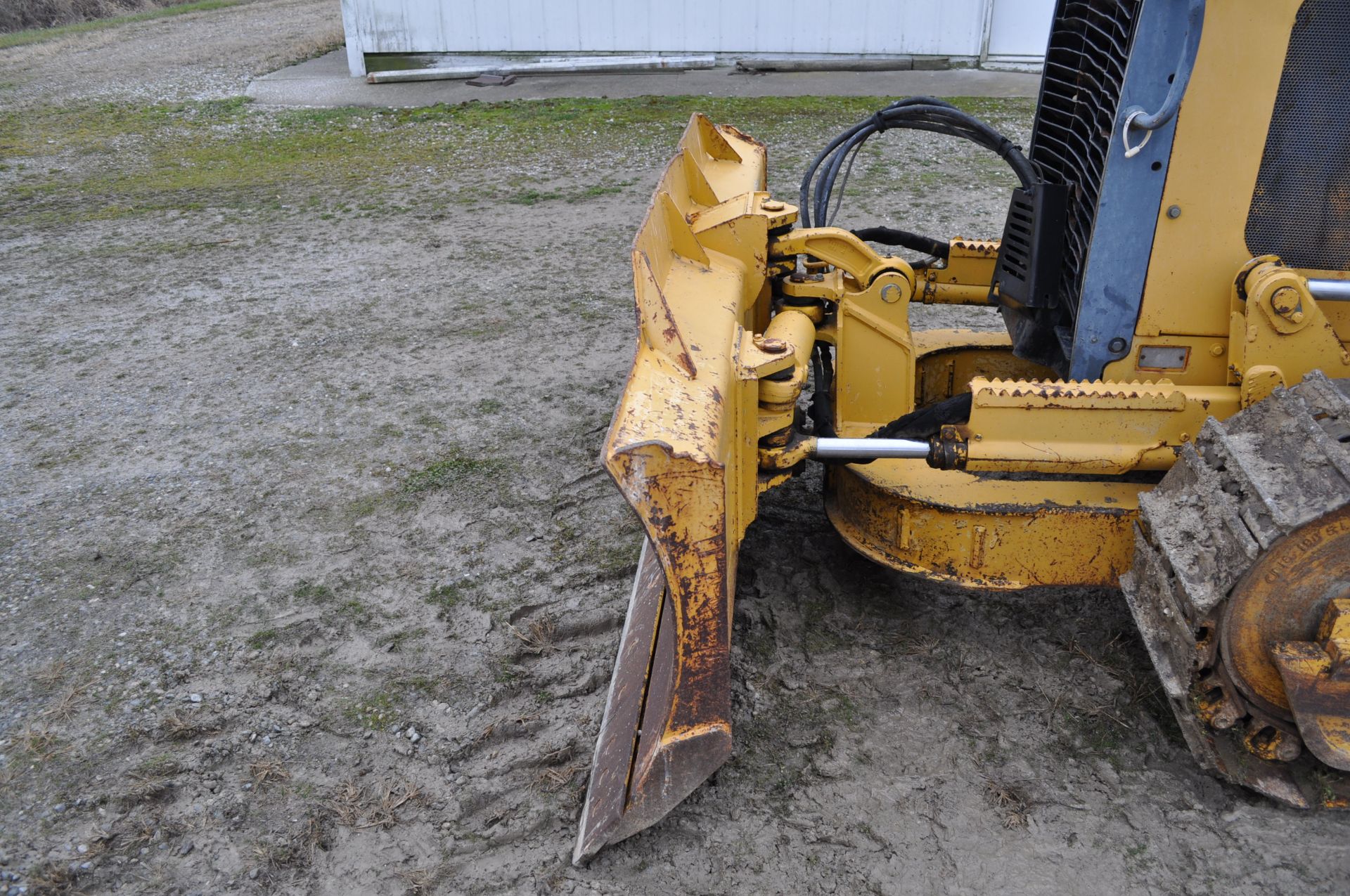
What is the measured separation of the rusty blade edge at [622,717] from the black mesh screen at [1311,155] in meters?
1.70

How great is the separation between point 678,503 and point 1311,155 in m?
1.74

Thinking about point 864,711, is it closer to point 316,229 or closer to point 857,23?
point 316,229

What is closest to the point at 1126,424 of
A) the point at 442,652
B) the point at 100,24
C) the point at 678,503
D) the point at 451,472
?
the point at 678,503

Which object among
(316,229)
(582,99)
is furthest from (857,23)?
(316,229)

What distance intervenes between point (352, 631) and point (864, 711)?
1.53 meters

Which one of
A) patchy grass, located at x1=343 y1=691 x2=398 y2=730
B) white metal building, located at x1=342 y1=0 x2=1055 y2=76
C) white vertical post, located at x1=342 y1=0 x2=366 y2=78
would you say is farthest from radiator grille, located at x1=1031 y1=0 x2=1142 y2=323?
white vertical post, located at x1=342 y1=0 x2=366 y2=78

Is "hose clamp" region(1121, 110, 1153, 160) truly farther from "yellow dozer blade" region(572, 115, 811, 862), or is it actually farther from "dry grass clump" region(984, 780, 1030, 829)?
"dry grass clump" region(984, 780, 1030, 829)

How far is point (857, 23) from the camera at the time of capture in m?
10.4

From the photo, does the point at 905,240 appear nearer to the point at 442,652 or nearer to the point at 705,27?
the point at 442,652

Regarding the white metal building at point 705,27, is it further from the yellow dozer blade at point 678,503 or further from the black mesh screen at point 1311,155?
the black mesh screen at point 1311,155

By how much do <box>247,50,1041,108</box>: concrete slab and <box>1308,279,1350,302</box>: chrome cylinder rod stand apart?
25.0 ft

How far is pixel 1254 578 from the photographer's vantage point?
7.17ft

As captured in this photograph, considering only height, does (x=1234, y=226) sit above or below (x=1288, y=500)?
above

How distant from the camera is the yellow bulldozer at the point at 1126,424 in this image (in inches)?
86.0
